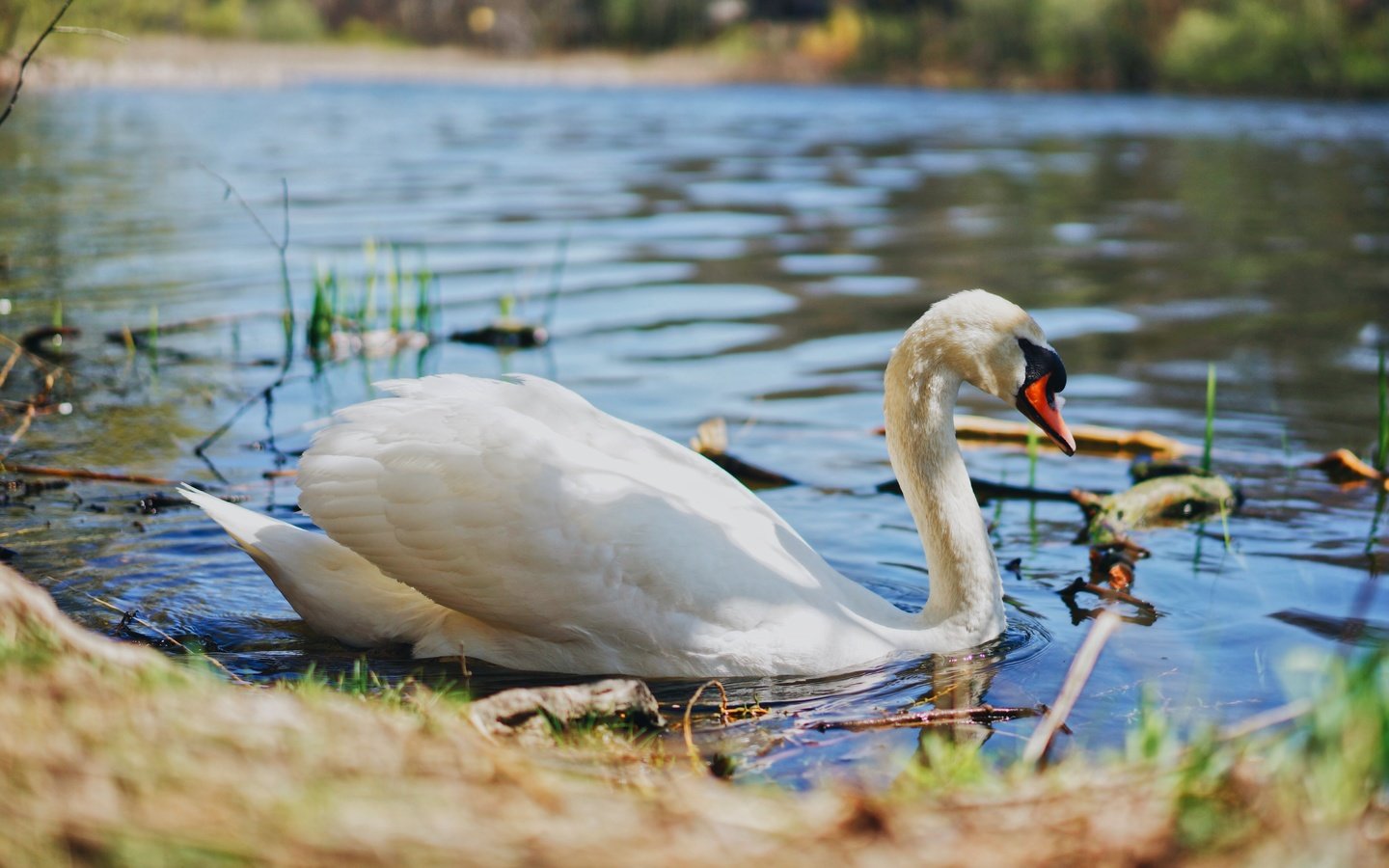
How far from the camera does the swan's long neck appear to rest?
16.5 feet

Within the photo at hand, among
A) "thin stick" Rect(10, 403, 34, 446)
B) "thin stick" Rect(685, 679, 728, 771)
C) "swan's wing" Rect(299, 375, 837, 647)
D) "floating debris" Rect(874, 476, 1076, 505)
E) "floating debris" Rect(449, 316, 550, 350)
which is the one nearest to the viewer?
"thin stick" Rect(685, 679, 728, 771)

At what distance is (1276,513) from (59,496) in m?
5.49

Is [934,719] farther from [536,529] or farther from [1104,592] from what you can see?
[1104,592]

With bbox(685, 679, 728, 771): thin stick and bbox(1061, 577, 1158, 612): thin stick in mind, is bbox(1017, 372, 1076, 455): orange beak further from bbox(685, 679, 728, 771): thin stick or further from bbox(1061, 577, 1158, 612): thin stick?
bbox(685, 679, 728, 771): thin stick

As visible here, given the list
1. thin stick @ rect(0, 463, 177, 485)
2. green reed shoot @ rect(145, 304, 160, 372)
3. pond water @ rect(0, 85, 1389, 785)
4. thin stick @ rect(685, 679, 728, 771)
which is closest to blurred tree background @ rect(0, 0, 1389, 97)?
pond water @ rect(0, 85, 1389, 785)

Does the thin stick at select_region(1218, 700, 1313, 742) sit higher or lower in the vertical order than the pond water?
higher

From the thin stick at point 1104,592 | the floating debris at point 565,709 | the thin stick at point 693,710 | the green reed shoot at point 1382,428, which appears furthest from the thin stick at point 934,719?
the green reed shoot at point 1382,428

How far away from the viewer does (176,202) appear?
18.7 m

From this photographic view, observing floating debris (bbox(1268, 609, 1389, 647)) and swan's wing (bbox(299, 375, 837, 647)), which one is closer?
swan's wing (bbox(299, 375, 837, 647))

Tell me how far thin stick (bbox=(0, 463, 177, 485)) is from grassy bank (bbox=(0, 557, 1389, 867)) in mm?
3997

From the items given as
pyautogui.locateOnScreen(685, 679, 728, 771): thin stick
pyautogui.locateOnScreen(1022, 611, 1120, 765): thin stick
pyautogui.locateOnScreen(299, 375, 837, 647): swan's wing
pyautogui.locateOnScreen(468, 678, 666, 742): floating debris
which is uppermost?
pyautogui.locateOnScreen(1022, 611, 1120, 765): thin stick

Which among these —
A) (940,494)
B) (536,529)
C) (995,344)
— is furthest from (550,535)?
(995,344)

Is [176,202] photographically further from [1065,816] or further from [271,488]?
[1065,816]

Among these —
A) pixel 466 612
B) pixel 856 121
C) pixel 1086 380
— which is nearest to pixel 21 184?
pixel 1086 380
